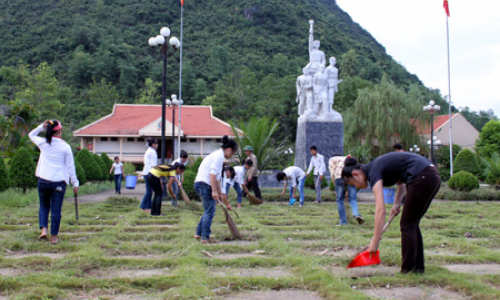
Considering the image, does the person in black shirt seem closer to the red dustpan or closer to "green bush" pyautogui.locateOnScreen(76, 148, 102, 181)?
the red dustpan

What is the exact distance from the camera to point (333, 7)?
113m

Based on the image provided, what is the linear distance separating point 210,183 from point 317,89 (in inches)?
518

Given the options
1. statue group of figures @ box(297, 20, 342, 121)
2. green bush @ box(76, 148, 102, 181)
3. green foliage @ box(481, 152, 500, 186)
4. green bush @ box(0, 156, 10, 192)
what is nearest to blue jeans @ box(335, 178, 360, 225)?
green bush @ box(0, 156, 10, 192)

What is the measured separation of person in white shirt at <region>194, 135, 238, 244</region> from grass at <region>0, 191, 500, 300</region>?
23 centimetres

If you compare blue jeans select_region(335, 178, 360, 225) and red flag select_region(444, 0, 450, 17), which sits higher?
red flag select_region(444, 0, 450, 17)

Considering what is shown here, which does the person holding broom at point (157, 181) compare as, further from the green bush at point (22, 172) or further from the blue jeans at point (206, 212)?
the green bush at point (22, 172)

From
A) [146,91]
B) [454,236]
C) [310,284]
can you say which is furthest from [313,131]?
[146,91]

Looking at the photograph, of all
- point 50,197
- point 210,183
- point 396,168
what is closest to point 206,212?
point 210,183

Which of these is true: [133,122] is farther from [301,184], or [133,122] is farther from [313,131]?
[301,184]

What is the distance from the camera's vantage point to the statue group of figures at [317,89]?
18.1m

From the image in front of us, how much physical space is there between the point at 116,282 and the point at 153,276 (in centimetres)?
30

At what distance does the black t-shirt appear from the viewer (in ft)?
12.8

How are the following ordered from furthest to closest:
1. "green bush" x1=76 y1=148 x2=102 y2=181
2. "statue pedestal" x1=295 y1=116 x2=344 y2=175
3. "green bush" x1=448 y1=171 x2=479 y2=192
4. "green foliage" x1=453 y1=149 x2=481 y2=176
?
"green foliage" x1=453 y1=149 x2=481 y2=176
"green bush" x1=76 y1=148 x2=102 y2=181
"statue pedestal" x1=295 y1=116 x2=344 y2=175
"green bush" x1=448 y1=171 x2=479 y2=192

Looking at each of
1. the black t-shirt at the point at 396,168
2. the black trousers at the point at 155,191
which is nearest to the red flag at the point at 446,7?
the black trousers at the point at 155,191
